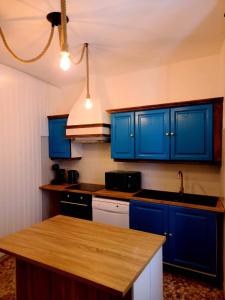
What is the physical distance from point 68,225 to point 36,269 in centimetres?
42

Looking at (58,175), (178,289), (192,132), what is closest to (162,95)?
(192,132)

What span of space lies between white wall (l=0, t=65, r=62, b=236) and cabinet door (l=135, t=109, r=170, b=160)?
1741 millimetres

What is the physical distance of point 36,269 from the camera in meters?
1.54

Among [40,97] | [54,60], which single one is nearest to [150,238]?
[54,60]

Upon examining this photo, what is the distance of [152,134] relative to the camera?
9.19ft

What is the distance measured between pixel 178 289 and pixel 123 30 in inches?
109

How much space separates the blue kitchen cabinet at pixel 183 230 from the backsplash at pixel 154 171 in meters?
0.54

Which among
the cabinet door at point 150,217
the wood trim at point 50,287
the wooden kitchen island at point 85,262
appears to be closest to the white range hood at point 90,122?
the cabinet door at point 150,217

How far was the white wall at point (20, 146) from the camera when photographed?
2936mm

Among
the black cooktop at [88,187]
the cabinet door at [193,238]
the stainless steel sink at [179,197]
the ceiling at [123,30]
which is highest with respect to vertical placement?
the ceiling at [123,30]

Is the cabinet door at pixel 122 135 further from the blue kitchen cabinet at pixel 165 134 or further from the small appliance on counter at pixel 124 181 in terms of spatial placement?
the small appliance on counter at pixel 124 181

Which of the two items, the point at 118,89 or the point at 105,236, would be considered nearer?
the point at 105,236

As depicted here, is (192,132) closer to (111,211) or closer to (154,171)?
(154,171)

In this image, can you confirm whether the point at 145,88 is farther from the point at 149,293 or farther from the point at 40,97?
the point at 149,293
